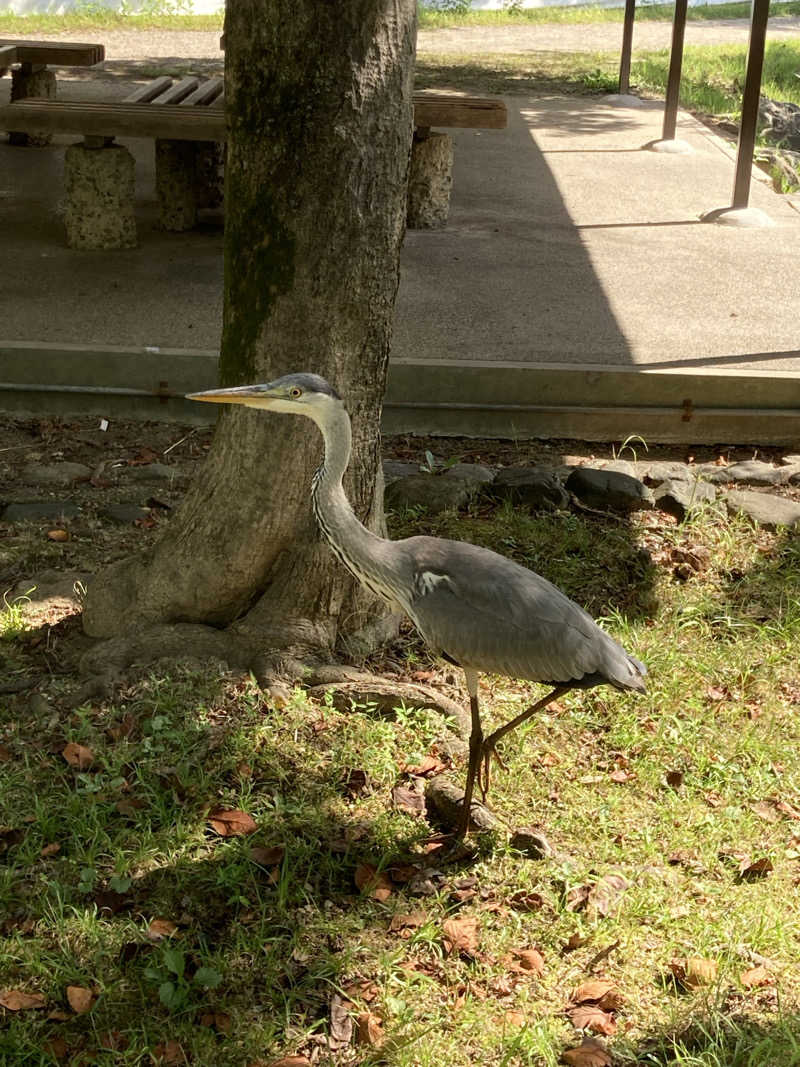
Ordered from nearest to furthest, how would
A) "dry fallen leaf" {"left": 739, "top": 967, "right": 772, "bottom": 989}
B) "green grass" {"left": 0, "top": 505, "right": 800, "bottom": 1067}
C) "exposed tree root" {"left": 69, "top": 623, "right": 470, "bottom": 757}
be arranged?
"green grass" {"left": 0, "top": 505, "right": 800, "bottom": 1067} → "dry fallen leaf" {"left": 739, "top": 967, "right": 772, "bottom": 989} → "exposed tree root" {"left": 69, "top": 623, "right": 470, "bottom": 757}

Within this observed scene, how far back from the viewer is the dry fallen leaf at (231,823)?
354 centimetres

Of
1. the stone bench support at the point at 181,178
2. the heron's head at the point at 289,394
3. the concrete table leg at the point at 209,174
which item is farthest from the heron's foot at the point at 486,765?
the concrete table leg at the point at 209,174

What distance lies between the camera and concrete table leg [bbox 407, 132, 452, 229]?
8.88 m

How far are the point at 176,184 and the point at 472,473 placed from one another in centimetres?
426

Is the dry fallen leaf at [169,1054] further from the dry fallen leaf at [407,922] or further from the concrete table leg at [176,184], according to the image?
the concrete table leg at [176,184]

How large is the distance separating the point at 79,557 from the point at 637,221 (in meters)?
6.24

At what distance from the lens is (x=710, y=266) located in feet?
28.2

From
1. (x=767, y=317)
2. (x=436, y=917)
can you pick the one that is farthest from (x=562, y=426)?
(x=436, y=917)

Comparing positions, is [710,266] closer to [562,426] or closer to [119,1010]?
[562,426]

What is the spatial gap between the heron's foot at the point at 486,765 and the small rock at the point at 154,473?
8.53ft

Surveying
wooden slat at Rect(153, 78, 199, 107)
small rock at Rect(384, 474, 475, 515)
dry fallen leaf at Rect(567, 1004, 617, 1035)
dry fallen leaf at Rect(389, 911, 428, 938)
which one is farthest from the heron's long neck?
wooden slat at Rect(153, 78, 199, 107)

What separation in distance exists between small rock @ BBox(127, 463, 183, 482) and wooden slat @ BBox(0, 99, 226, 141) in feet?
9.20

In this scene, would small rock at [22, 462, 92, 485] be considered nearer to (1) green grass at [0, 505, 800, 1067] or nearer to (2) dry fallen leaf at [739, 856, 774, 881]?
(1) green grass at [0, 505, 800, 1067]

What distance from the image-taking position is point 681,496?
561 cm
